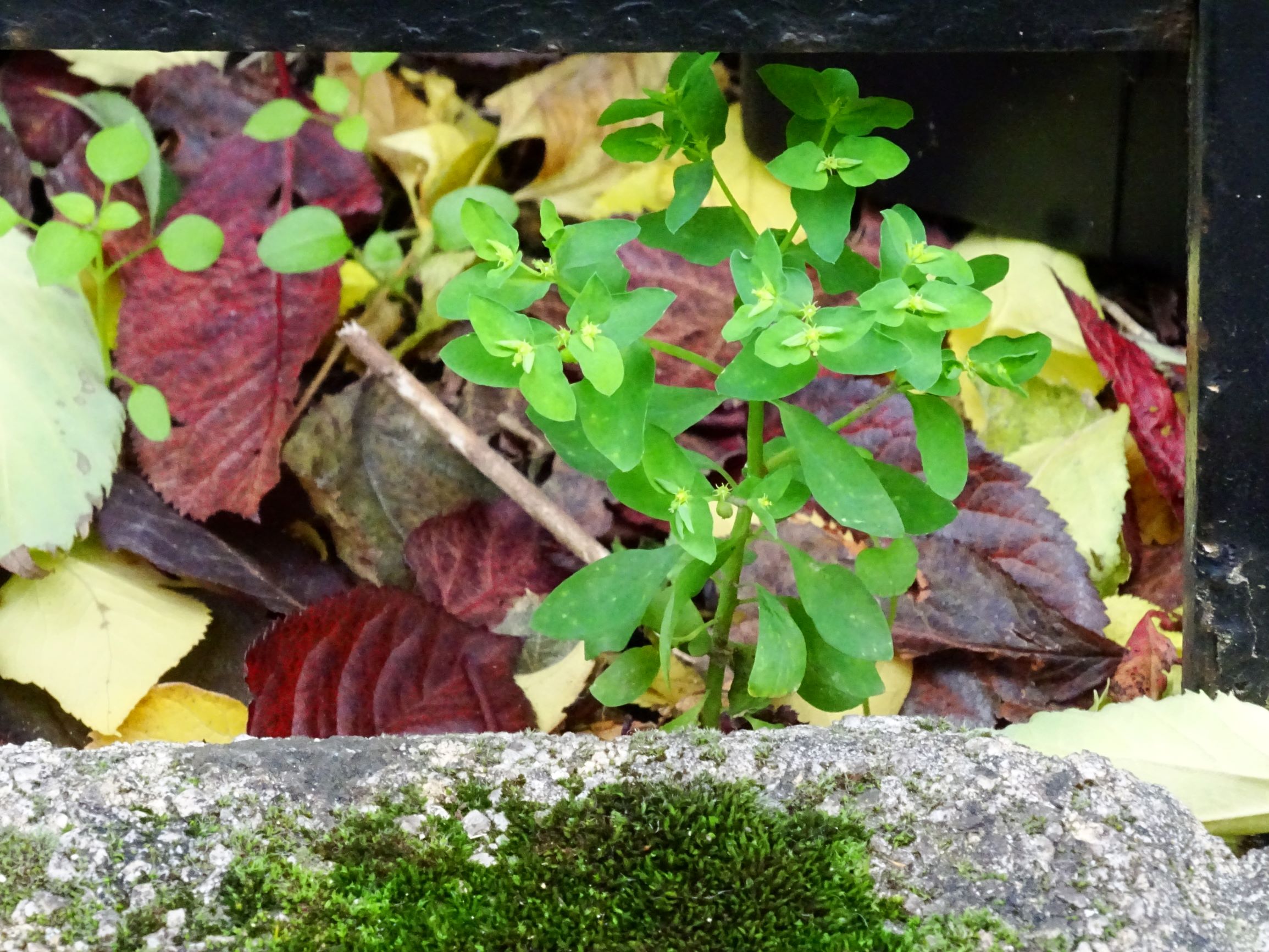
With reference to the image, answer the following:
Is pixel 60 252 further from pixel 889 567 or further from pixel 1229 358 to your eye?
pixel 1229 358

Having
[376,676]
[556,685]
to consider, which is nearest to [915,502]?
[556,685]

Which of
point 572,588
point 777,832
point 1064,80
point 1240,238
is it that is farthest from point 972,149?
point 777,832

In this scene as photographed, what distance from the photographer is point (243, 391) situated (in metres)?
1.42

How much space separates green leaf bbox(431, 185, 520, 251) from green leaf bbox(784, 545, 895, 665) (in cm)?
66

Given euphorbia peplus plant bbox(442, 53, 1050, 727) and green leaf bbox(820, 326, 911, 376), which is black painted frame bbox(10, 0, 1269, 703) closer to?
euphorbia peplus plant bbox(442, 53, 1050, 727)

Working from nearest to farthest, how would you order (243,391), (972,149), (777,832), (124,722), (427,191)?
(777,832)
(124,722)
(243,391)
(972,149)
(427,191)

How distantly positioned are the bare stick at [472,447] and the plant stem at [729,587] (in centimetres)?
28

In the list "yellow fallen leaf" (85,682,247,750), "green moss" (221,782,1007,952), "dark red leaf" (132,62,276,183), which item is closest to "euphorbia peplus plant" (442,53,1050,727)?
"green moss" (221,782,1007,952)

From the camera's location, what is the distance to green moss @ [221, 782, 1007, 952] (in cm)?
70

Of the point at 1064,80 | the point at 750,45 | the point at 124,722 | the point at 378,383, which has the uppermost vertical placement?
the point at 750,45

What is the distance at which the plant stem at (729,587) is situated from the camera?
91 centimetres

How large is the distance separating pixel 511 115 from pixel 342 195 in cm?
29

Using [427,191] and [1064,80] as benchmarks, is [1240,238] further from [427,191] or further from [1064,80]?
[427,191]

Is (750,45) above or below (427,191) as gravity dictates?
above
